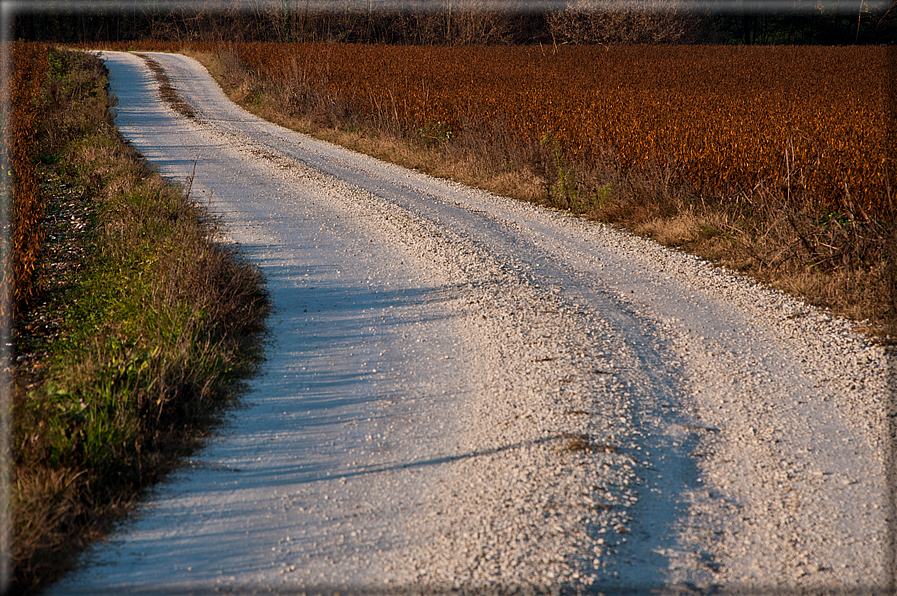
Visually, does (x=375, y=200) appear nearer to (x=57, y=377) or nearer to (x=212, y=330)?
(x=212, y=330)

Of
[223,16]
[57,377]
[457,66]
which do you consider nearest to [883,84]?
[457,66]

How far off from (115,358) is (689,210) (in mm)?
7476

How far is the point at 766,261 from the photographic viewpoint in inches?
298

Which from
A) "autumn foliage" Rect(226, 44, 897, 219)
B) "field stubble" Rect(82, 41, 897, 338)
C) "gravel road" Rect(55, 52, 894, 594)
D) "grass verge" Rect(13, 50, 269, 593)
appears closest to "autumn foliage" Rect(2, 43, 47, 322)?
"grass verge" Rect(13, 50, 269, 593)

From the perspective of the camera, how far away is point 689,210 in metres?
9.14

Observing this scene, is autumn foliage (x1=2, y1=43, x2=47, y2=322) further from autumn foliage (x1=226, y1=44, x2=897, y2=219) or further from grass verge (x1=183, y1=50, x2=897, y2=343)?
autumn foliage (x1=226, y1=44, x2=897, y2=219)

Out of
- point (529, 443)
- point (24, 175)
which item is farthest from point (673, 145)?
point (24, 175)

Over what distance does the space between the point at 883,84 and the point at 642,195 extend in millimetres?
16245

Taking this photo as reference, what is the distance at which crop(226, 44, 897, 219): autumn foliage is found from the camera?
8945mm

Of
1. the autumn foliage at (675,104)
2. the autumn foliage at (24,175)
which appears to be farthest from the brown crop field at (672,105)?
the autumn foliage at (24,175)

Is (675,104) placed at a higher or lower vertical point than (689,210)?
higher

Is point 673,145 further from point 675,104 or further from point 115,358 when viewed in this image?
point 115,358

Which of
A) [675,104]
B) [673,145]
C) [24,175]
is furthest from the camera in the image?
[675,104]

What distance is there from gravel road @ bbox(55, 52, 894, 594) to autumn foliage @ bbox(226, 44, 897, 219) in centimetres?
228
